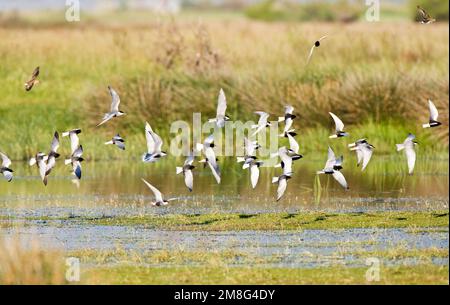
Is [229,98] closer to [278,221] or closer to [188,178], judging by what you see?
[188,178]

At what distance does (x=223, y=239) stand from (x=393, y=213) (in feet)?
10.6

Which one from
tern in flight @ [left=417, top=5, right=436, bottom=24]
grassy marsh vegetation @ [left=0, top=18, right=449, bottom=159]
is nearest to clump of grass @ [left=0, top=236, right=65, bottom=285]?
tern in flight @ [left=417, top=5, right=436, bottom=24]

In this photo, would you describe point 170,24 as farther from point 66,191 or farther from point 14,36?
point 66,191

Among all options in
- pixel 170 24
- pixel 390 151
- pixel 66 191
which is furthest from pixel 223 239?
pixel 170 24

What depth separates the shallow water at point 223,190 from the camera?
20516mm

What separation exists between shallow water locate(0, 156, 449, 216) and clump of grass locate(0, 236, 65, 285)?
5.32 meters

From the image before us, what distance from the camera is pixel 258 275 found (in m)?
15.1

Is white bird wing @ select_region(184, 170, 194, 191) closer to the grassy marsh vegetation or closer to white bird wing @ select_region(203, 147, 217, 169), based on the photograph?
white bird wing @ select_region(203, 147, 217, 169)

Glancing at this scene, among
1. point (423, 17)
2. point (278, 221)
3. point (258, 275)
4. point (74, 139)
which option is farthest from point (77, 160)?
point (423, 17)

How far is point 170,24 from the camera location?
35.5 metres

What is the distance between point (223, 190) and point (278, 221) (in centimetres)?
388

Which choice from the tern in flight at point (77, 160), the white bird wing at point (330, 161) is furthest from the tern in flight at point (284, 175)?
the tern in flight at point (77, 160)

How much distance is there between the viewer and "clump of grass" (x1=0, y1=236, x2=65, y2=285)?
556 inches

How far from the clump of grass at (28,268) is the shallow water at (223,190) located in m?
5.32
